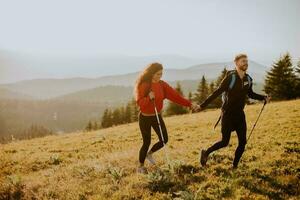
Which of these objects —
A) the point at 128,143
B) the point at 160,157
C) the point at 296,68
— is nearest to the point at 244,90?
the point at 160,157

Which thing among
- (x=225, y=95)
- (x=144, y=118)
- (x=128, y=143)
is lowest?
(x=128, y=143)

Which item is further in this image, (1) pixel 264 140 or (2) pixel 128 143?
(2) pixel 128 143

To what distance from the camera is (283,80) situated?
49.4 metres

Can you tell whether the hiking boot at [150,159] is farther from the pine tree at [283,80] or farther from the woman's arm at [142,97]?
the pine tree at [283,80]

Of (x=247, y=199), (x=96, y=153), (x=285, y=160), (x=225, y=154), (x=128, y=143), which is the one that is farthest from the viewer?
(x=128, y=143)

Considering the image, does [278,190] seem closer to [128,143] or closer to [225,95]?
[225,95]

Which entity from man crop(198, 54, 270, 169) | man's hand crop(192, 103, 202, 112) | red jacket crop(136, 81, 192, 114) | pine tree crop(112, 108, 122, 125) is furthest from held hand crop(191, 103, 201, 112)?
pine tree crop(112, 108, 122, 125)

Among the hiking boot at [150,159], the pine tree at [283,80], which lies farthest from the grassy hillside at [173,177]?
the pine tree at [283,80]

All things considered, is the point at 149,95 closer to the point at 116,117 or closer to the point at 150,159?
the point at 150,159

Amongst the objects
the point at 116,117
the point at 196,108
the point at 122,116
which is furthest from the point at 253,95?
the point at 116,117

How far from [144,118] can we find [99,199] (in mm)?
2485

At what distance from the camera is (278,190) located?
25.8ft

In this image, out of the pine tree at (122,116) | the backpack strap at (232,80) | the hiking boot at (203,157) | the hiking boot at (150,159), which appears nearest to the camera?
the backpack strap at (232,80)

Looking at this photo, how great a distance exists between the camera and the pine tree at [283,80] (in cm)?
4922
